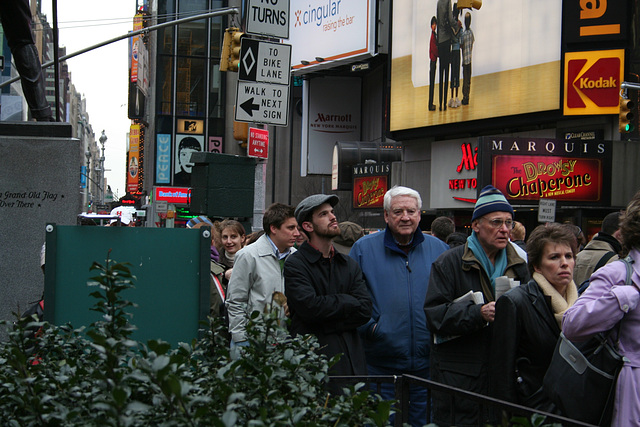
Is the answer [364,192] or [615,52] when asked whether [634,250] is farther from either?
[364,192]

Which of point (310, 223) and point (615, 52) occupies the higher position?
point (615, 52)

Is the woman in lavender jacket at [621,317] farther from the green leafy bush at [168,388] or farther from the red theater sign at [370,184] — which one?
the red theater sign at [370,184]

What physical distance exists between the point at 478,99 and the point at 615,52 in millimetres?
6035

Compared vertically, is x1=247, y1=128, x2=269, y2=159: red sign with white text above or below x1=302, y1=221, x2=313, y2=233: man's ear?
above

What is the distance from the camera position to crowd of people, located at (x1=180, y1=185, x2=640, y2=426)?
4016 millimetres

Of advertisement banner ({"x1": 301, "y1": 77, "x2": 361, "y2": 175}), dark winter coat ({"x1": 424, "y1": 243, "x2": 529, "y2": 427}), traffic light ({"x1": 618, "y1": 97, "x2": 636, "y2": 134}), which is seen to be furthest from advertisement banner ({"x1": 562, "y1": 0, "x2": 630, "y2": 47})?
dark winter coat ({"x1": 424, "y1": 243, "x2": 529, "y2": 427})

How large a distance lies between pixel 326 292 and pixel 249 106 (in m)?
6.14

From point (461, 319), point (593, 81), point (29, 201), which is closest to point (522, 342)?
point (461, 319)

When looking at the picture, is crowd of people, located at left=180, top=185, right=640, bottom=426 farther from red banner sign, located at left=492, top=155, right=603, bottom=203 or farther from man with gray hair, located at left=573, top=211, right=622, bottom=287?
red banner sign, located at left=492, top=155, right=603, bottom=203

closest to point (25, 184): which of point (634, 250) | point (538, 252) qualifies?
point (538, 252)

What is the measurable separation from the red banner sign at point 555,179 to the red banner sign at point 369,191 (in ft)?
37.8

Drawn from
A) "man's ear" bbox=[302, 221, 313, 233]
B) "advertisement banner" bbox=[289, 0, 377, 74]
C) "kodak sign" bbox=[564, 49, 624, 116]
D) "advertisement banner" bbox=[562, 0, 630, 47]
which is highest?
Result: "advertisement banner" bbox=[289, 0, 377, 74]

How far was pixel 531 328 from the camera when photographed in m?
4.64

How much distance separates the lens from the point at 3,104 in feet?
175
